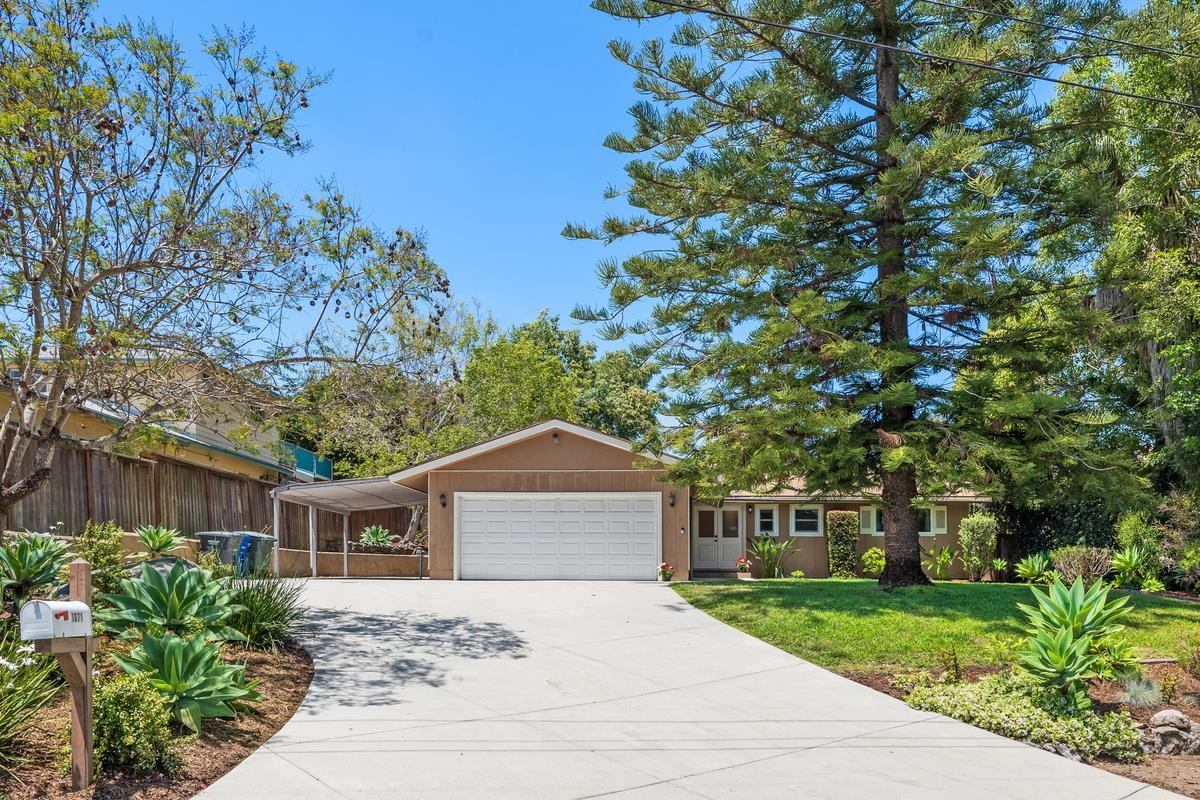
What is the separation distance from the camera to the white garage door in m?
19.8

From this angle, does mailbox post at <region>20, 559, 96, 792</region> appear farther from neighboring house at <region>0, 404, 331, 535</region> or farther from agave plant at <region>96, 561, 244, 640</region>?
neighboring house at <region>0, 404, 331, 535</region>

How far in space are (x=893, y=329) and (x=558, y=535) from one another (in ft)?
27.8

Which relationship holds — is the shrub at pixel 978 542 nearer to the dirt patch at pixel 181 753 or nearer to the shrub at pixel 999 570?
the shrub at pixel 999 570

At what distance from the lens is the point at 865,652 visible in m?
11.0

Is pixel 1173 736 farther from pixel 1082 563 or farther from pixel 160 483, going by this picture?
pixel 160 483

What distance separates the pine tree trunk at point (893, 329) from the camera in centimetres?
1516

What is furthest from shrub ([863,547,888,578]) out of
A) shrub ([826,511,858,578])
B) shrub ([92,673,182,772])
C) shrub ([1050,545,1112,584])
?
shrub ([92,673,182,772])

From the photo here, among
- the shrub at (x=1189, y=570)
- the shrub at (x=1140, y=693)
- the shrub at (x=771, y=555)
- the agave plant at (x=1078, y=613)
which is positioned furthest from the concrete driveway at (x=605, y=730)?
the shrub at (x=771, y=555)

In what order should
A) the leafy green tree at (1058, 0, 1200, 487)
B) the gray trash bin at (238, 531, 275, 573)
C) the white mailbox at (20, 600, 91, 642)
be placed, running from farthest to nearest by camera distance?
the gray trash bin at (238, 531, 275, 573) → the leafy green tree at (1058, 0, 1200, 487) → the white mailbox at (20, 600, 91, 642)

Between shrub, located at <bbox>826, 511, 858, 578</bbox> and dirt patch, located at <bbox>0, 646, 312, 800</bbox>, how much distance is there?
17.5 metres

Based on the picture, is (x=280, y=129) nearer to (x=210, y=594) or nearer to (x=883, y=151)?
(x=210, y=594)

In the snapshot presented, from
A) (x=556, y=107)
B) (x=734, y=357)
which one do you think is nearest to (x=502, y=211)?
(x=556, y=107)

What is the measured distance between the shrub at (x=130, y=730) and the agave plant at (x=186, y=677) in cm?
43

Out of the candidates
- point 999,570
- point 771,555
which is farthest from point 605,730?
point 999,570
